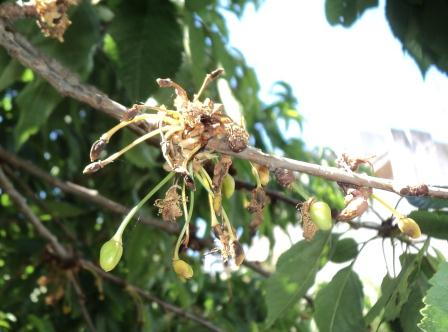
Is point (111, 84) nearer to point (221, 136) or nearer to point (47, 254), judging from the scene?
point (47, 254)

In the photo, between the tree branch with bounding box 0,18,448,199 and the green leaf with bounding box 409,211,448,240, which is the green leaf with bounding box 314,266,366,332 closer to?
the green leaf with bounding box 409,211,448,240

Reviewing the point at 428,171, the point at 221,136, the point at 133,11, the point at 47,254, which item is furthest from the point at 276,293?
the point at 47,254

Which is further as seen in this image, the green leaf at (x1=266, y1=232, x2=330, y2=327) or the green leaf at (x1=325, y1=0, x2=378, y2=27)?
the green leaf at (x1=325, y1=0, x2=378, y2=27)

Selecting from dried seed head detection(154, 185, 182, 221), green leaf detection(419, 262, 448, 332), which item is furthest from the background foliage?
dried seed head detection(154, 185, 182, 221)

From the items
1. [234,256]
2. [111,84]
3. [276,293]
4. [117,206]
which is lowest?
[234,256]

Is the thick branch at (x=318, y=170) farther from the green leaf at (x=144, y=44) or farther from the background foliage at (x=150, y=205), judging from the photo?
the green leaf at (x=144, y=44)

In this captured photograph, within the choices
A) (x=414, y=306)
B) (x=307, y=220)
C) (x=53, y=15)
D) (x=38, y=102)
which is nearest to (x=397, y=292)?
(x=414, y=306)

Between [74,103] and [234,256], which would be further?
[74,103]
